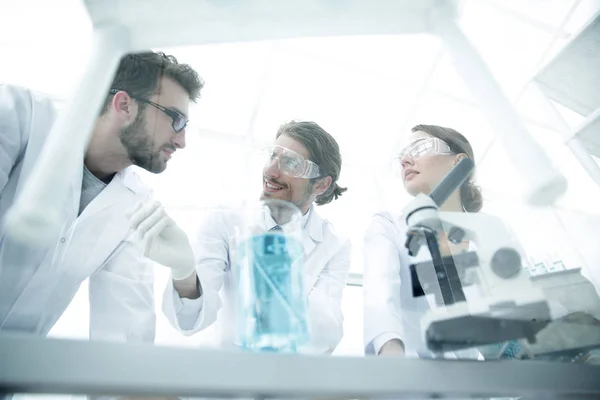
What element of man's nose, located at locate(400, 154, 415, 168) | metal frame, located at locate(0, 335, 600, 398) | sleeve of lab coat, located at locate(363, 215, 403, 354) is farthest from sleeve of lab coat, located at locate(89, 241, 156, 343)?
man's nose, located at locate(400, 154, 415, 168)

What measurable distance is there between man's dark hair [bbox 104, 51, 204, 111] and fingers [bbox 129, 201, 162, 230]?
35 cm

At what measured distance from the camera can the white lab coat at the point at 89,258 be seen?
1.21 metres

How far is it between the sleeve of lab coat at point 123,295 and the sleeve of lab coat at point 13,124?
40 centimetres

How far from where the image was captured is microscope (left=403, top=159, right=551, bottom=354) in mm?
767

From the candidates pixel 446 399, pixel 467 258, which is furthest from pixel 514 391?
pixel 467 258

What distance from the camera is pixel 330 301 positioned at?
143 cm

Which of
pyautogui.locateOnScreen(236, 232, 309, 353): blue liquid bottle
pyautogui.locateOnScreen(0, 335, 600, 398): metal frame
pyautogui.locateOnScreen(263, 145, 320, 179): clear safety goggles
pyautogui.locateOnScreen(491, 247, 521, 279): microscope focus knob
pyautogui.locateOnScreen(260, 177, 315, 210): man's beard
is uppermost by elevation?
pyautogui.locateOnScreen(263, 145, 320, 179): clear safety goggles

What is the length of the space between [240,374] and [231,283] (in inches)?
22.3

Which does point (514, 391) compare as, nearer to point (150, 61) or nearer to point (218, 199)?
point (218, 199)

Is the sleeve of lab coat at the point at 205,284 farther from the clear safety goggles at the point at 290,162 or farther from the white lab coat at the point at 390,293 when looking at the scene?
the white lab coat at the point at 390,293

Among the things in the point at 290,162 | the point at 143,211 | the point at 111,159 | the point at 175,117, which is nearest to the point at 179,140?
the point at 175,117

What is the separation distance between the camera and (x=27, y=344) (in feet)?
1.75

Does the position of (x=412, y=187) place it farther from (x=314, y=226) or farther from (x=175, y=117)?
(x=175, y=117)

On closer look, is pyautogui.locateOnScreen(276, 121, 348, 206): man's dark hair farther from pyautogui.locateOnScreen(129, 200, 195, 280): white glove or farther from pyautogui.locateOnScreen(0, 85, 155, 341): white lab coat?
pyautogui.locateOnScreen(129, 200, 195, 280): white glove
